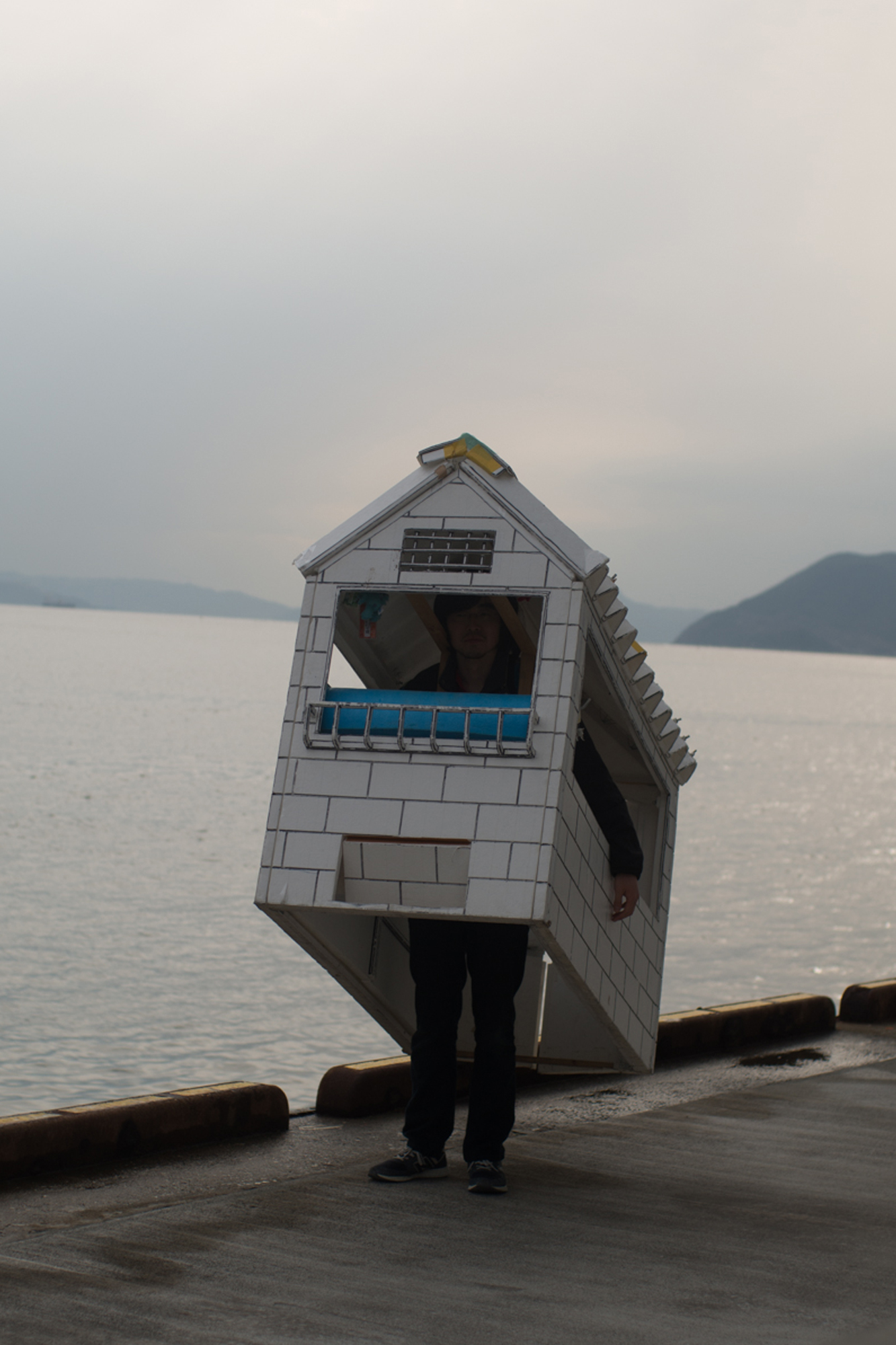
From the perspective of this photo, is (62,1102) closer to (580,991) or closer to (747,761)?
(580,991)

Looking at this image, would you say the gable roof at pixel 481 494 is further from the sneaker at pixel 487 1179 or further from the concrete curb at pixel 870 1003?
the concrete curb at pixel 870 1003

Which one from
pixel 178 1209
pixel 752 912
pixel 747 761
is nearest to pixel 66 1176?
pixel 178 1209

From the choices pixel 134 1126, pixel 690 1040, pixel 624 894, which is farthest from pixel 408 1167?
pixel 690 1040

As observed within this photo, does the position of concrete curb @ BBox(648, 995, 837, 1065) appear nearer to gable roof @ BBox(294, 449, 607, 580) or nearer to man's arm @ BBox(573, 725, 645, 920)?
man's arm @ BBox(573, 725, 645, 920)

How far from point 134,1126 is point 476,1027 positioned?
1.27 metres

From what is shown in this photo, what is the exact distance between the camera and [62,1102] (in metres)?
10.7

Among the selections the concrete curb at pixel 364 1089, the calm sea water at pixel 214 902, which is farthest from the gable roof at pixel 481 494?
the calm sea water at pixel 214 902

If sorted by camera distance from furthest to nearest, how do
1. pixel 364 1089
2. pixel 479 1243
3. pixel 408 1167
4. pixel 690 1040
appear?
pixel 690 1040 → pixel 364 1089 → pixel 408 1167 → pixel 479 1243

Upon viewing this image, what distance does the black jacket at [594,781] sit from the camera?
4832 millimetres

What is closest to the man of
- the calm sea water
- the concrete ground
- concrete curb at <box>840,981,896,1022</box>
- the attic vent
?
the concrete ground

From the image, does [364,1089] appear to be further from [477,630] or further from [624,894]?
[477,630]

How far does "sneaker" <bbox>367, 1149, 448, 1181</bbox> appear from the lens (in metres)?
4.77

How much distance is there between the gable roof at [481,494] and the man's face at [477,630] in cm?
38

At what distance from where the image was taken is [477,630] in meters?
4.87
